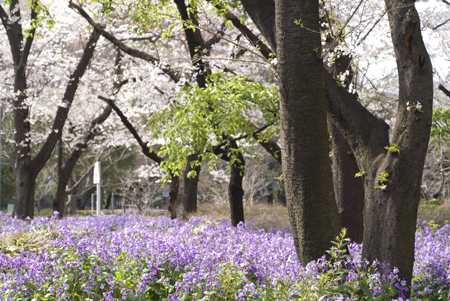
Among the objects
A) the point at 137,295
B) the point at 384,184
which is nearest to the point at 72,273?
the point at 137,295

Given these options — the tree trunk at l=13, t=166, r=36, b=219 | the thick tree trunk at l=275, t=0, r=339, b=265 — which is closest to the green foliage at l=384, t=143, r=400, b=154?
the thick tree trunk at l=275, t=0, r=339, b=265

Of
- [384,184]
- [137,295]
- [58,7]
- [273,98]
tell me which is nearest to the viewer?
[137,295]

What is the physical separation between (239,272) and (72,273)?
1542 millimetres

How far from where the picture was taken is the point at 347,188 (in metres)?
6.09

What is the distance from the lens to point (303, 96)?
412cm

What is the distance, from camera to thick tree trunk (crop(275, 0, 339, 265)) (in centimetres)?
412

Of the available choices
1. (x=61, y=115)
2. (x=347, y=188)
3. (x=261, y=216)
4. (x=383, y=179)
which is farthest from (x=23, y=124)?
(x=383, y=179)

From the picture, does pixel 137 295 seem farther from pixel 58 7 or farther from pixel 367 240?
pixel 58 7

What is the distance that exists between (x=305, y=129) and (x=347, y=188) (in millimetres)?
2268

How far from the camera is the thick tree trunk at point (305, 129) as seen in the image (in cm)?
412

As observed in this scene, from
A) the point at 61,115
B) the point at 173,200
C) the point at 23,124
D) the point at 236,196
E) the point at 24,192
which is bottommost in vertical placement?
the point at 173,200

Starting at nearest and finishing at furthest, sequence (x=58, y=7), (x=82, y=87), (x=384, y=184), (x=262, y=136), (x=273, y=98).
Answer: (x=384, y=184)
(x=273, y=98)
(x=262, y=136)
(x=58, y=7)
(x=82, y=87)

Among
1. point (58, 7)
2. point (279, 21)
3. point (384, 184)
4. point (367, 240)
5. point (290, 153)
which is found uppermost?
point (58, 7)

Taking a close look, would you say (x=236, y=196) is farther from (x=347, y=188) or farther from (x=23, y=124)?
(x=23, y=124)
